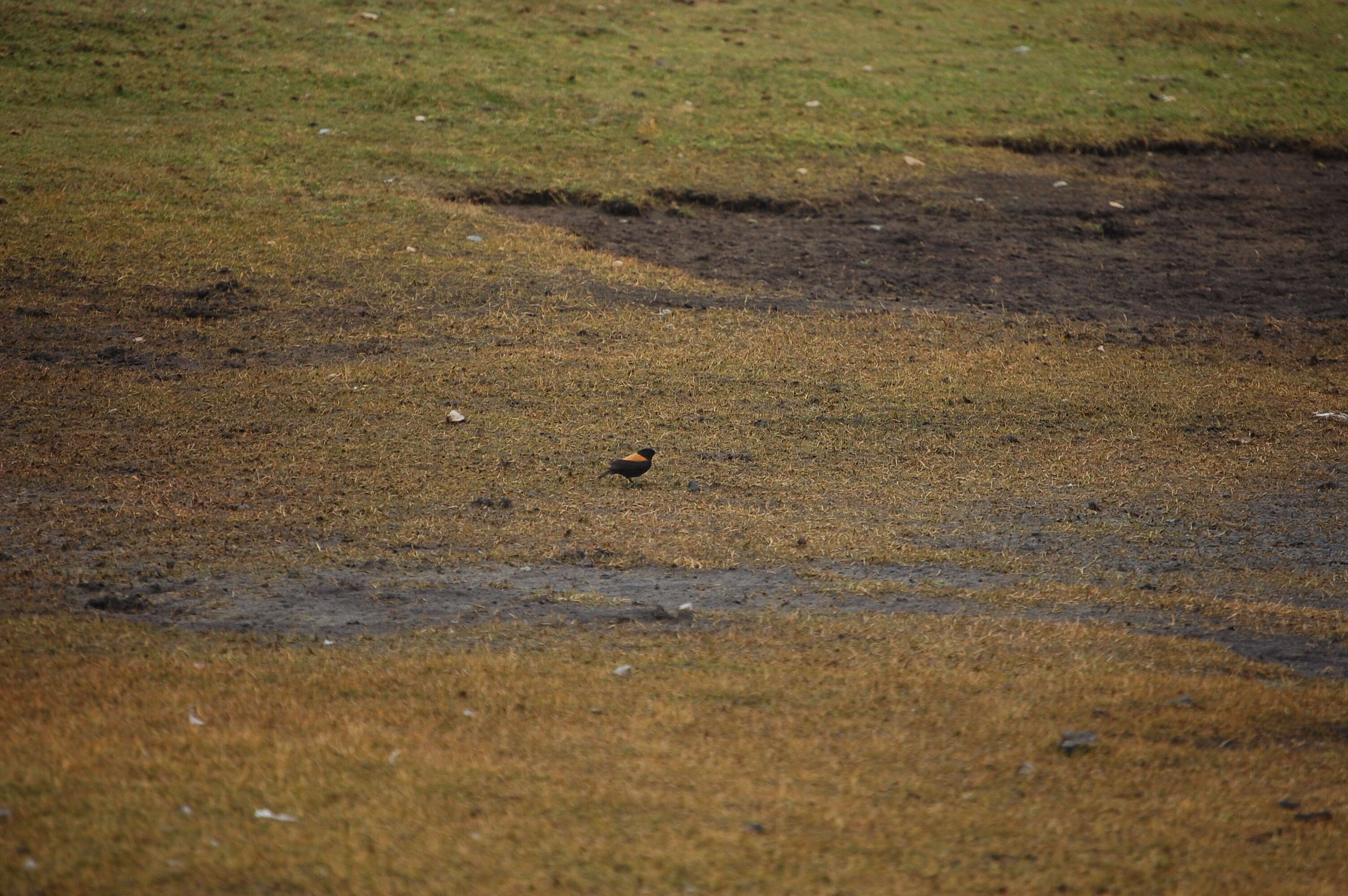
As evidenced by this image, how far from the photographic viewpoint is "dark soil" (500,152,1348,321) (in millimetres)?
12070

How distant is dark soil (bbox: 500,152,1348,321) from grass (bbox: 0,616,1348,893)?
23.4 ft

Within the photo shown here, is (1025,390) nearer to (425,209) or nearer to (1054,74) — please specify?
(425,209)

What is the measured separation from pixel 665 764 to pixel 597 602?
1.66 metres

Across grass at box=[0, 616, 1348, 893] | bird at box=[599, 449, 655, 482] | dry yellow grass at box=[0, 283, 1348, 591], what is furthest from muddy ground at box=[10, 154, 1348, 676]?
bird at box=[599, 449, 655, 482]

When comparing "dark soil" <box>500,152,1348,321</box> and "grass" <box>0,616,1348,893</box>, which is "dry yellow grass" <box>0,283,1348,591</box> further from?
"grass" <box>0,616,1348,893</box>

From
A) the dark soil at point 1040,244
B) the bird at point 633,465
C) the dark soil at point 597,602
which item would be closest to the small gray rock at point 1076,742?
the dark soil at point 597,602

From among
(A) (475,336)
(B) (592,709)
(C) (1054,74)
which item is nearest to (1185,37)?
(C) (1054,74)

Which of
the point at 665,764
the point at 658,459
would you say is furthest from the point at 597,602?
the point at 658,459

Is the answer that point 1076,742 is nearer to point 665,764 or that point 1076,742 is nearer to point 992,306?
point 665,764

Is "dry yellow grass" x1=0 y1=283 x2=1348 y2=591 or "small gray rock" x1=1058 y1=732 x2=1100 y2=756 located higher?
"small gray rock" x1=1058 y1=732 x2=1100 y2=756

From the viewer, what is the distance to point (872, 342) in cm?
1069

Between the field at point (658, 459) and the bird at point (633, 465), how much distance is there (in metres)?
0.14

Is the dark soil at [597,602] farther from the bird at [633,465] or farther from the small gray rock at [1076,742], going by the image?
the small gray rock at [1076,742]

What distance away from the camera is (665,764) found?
4035mm
